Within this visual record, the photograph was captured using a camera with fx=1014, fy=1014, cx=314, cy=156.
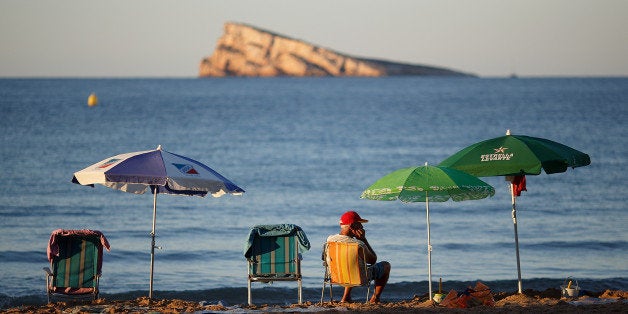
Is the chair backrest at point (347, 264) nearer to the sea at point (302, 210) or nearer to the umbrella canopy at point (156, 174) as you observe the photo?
the umbrella canopy at point (156, 174)

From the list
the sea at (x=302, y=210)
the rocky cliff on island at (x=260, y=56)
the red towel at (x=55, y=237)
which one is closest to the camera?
the red towel at (x=55, y=237)

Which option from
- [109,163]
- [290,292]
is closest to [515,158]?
[109,163]

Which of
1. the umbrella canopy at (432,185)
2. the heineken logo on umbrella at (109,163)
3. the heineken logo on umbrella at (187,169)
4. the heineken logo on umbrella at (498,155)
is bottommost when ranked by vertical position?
the umbrella canopy at (432,185)

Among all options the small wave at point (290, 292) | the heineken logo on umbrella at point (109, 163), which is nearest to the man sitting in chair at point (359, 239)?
the heineken logo on umbrella at point (109, 163)

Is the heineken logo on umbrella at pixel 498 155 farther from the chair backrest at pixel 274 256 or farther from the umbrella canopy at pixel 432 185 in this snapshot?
the chair backrest at pixel 274 256

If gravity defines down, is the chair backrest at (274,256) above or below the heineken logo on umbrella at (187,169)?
below

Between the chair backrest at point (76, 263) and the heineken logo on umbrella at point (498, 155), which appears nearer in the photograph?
the heineken logo on umbrella at point (498, 155)

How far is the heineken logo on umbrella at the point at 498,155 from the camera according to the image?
10.0 metres

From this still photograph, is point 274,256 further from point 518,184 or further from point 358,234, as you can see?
point 518,184

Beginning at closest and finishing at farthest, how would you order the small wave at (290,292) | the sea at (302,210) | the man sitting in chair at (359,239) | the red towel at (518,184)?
the man sitting in chair at (359,239) < the red towel at (518,184) < the small wave at (290,292) < the sea at (302,210)

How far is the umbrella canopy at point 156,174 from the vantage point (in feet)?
31.4

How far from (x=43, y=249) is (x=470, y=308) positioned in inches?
395

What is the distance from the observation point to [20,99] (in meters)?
79.8

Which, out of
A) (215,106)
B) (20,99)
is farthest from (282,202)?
(20,99)
